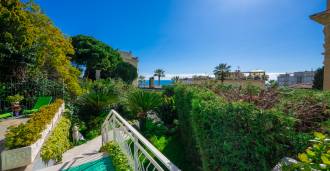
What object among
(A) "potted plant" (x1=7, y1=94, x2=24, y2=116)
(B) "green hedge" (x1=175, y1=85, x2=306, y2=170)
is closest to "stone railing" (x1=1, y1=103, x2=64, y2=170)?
(B) "green hedge" (x1=175, y1=85, x2=306, y2=170)

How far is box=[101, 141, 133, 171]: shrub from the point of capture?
12.6ft

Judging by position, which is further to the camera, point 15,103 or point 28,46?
point 28,46

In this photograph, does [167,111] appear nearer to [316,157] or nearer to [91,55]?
[316,157]

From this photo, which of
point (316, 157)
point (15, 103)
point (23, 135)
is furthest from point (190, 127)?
point (15, 103)

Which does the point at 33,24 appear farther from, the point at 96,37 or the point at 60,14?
the point at 96,37

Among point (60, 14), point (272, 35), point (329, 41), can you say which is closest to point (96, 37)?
point (60, 14)

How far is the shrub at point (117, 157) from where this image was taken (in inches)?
151

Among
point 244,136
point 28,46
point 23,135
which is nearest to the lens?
point 244,136

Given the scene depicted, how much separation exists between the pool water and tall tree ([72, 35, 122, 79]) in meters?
31.2

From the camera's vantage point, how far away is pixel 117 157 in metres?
4.15

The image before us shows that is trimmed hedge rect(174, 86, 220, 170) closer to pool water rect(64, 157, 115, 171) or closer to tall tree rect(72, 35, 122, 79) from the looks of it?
pool water rect(64, 157, 115, 171)

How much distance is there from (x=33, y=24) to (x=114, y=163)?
13.0m

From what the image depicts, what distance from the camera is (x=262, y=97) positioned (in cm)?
303

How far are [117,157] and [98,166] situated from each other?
0.42 m
